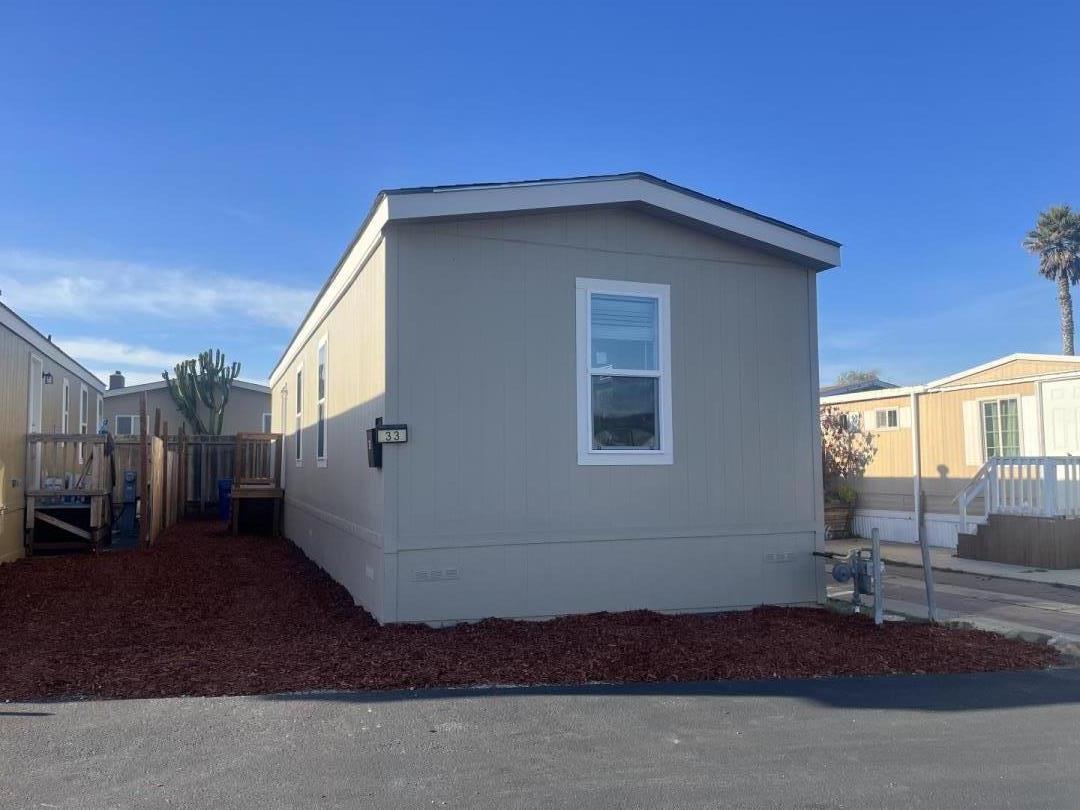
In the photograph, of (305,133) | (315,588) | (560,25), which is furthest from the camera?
(305,133)

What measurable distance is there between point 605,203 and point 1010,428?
969 cm

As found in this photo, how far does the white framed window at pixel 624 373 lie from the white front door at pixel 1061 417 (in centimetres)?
833

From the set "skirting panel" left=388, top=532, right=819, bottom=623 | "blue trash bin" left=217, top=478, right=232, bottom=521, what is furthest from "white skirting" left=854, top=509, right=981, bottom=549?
"blue trash bin" left=217, top=478, right=232, bottom=521

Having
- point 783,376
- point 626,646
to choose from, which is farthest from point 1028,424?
point 626,646

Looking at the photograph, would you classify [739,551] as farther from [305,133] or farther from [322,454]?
[305,133]

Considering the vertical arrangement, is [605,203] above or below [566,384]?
above

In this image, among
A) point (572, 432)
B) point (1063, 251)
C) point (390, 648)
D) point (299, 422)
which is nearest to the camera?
point (390, 648)

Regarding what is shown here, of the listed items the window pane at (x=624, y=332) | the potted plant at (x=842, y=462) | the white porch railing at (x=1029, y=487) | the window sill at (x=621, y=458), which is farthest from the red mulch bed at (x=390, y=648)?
the potted plant at (x=842, y=462)

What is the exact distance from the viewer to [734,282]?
7.73 m

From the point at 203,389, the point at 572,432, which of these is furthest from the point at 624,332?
the point at 203,389

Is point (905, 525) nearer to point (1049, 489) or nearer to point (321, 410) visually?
point (1049, 489)

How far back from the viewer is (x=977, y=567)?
36.6 ft

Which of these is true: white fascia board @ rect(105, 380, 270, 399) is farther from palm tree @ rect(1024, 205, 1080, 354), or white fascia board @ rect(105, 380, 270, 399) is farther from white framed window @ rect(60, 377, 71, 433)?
palm tree @ rect(1024, 205, 1080, 354)

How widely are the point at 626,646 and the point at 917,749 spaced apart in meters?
2.22
